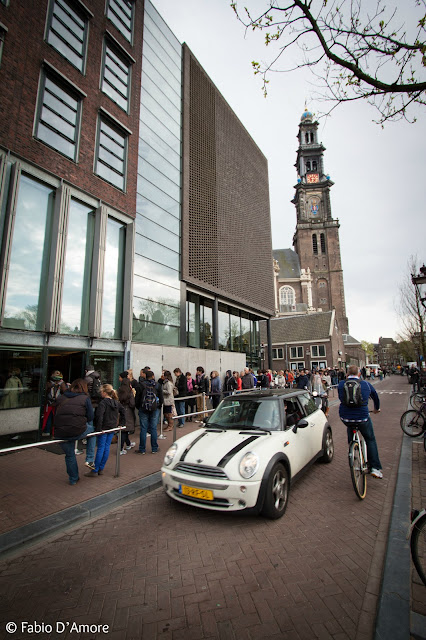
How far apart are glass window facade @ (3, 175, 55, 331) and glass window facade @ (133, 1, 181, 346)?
3.70m

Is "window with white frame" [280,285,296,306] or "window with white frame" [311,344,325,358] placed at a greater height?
"window with white frame" [280,285,296,306]

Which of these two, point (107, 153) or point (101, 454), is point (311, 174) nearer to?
point (107, 153)

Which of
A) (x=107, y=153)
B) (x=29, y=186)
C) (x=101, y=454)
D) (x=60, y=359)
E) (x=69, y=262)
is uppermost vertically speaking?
(x=107, y=153)

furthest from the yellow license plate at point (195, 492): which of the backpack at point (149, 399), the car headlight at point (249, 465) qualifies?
the backpack at point (149, 399)

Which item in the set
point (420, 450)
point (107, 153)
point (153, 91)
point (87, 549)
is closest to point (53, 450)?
point (87, 549)

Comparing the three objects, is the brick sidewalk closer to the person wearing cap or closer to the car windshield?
the person wearing cap

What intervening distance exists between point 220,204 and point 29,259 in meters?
12.8

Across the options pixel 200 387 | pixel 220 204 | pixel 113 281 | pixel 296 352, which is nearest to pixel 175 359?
pixel 200 387

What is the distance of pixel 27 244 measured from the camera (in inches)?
345

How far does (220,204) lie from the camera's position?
18.8 meters

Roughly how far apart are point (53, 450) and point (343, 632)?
736cm

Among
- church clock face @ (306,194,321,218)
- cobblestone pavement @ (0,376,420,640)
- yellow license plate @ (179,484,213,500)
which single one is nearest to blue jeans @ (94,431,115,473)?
cobblestone pavement @ (0,376,420,640)

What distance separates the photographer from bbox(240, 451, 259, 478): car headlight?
3.61 meters

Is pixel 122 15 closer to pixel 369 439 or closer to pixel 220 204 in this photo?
pixel 220 204
